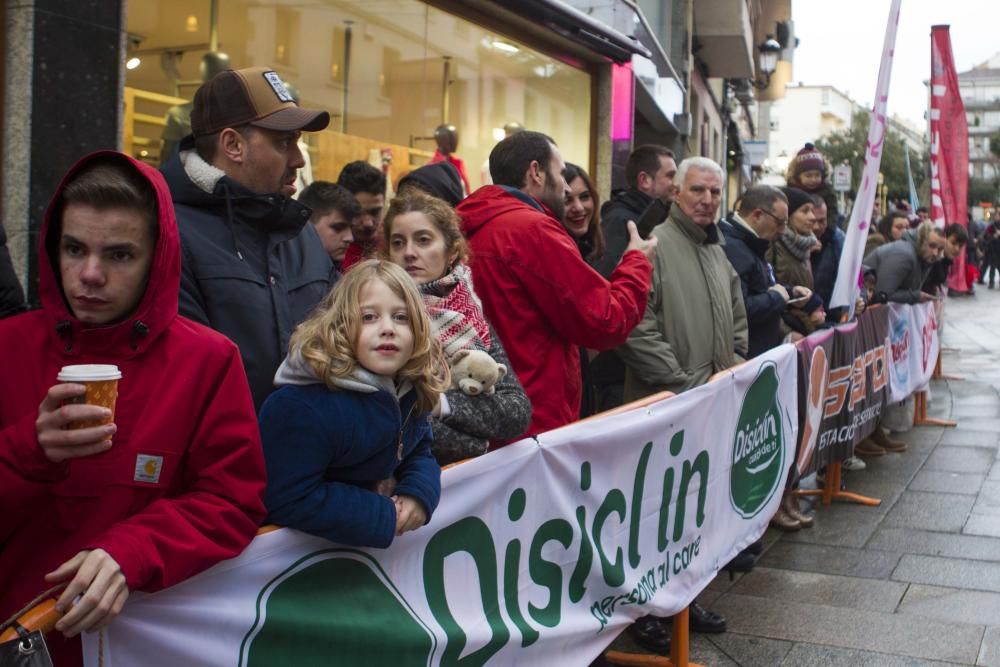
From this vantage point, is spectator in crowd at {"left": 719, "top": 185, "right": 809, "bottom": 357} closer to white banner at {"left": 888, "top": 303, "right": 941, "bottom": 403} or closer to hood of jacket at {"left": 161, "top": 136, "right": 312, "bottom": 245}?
white banner at {"left": 888, "top": 303, "right": 941, "bottom": 403}

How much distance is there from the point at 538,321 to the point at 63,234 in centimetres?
212

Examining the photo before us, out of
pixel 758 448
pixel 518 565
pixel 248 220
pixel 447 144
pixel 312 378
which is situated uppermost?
pixel 447 144

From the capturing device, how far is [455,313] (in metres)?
3.23

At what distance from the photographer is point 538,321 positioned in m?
3.98

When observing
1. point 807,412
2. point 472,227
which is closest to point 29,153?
point 472,227

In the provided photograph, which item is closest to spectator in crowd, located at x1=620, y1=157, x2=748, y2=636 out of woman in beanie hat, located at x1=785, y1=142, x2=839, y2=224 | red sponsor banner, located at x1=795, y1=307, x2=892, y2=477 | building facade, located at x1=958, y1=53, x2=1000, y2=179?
red sponsor banner, located at x1=795, y1=307, x2=892, y2=477

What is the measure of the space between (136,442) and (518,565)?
4.58ft

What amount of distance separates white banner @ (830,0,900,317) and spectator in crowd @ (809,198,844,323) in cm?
53

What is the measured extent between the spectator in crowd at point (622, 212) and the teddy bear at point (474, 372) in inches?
A: 92.5

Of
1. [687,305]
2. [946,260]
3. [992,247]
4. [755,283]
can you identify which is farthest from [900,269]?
[992,247]

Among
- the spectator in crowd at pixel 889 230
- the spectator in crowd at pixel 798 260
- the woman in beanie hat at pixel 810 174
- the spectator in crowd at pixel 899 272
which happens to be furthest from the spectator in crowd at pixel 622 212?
the spectator in crowd at pixel 889 230

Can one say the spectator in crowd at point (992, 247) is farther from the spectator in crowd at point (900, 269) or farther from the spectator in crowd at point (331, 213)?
the spectator in crowd at point (331, 213)

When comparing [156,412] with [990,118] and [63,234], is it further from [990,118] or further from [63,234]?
[990,118]

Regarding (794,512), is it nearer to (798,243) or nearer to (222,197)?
(798,243)
